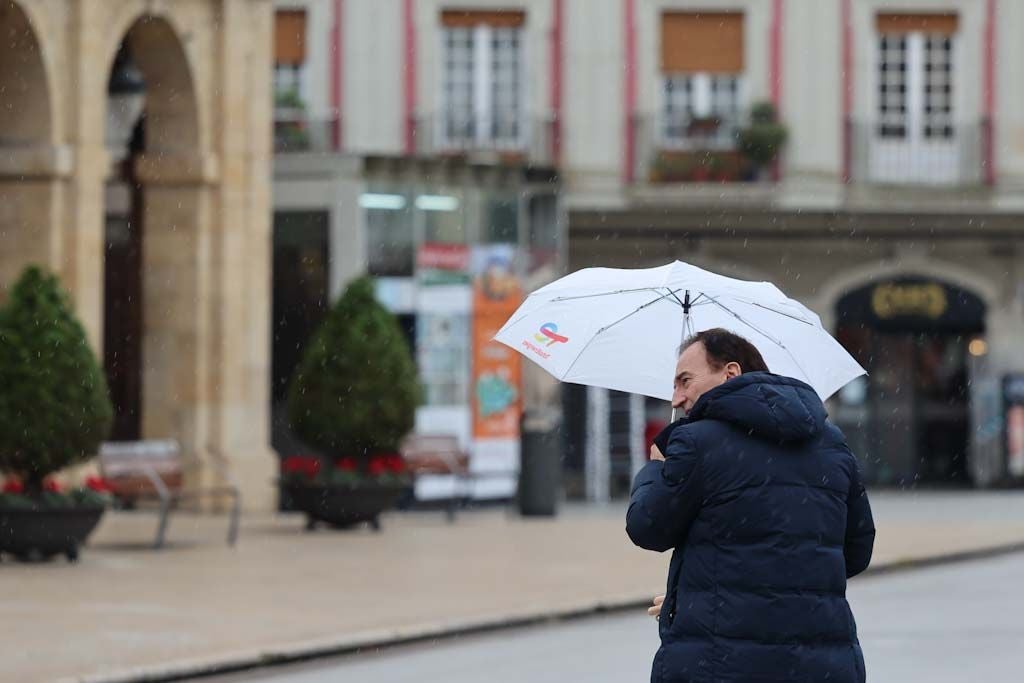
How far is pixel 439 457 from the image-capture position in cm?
2781

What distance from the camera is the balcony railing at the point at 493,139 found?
3581 centimetres

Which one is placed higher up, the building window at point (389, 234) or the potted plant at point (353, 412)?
the building window at point (389, 234)

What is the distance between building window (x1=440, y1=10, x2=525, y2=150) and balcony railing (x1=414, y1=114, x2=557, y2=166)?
0.9 inches

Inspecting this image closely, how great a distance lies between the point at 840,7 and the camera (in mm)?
37156

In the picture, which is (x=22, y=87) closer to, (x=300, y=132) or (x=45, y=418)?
(x=45, y=418)

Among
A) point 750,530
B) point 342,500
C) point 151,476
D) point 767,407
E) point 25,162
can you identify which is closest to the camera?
point 767,407

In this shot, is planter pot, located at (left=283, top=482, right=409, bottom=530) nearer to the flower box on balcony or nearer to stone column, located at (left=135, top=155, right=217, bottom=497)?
stone column, located at (left=135, top=155, right=217, bottom=497)

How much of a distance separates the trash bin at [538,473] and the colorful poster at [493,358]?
297 centimetres

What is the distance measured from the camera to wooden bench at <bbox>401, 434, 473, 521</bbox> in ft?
90.0

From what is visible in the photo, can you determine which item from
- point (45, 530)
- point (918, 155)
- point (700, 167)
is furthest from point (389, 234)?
point (45, 530)

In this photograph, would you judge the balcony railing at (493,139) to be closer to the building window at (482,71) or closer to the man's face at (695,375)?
the building window at (482,71)

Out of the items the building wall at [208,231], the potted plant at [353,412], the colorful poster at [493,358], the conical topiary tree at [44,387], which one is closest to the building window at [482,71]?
the colorful poster at [493,358]

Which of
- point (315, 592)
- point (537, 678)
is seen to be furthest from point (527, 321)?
point (315, 592)

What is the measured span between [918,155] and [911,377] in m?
4.15
